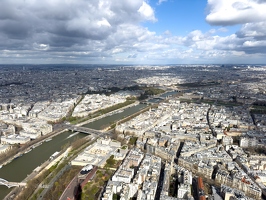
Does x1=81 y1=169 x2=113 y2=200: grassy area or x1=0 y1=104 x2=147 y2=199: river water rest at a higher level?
x1=81 y1=169 x2=113 y2=200: grassy area

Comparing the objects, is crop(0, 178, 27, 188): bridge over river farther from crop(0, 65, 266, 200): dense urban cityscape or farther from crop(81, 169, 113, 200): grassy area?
crop(81, 169, 113, 200): grassy area

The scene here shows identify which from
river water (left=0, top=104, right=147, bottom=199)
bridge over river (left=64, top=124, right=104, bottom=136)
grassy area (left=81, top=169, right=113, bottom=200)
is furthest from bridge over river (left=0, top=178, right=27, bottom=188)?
bridge over river (left=64, top=124, right=104, bottom=136)

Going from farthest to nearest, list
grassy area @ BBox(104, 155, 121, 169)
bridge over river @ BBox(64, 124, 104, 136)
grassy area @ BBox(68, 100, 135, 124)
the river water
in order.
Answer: grassy area @ BBox(68, 100, 135, 124) < bridge over river @ BBox(64, 124, 104, 136) < grassy area @ BBox(104, 155, 121, 169) < the river water

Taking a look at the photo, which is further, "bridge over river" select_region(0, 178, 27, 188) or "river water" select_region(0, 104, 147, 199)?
"river water" select_region(0, 104, 147, 199)

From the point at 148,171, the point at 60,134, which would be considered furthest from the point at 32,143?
the point at 148,171

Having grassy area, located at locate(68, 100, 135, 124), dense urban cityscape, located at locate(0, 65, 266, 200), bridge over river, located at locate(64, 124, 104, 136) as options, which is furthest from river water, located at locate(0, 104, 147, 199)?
grassy area, located at locate(68, 100, 135, 124)

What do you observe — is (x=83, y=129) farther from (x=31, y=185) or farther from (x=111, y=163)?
(x=31, y=185)

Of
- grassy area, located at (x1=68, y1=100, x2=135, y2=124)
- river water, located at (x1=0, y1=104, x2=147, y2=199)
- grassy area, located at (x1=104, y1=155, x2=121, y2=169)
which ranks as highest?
grassy area, located at (x1=68, y1=100, x2=135, y2=124)

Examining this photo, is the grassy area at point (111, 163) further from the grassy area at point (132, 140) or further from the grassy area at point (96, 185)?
the grassy area at point (132, 140)

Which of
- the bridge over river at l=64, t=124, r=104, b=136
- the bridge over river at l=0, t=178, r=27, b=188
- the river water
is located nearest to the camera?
the bridge over river at l=0, t=178, r=27, b=188
